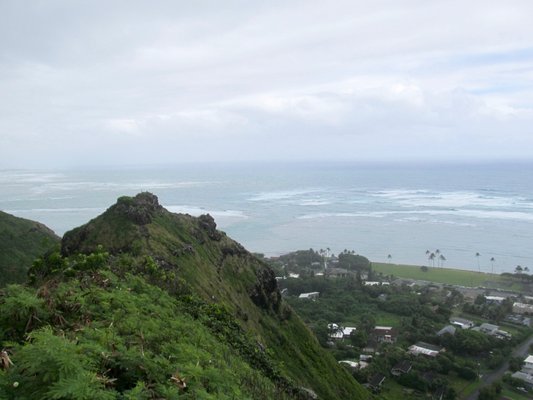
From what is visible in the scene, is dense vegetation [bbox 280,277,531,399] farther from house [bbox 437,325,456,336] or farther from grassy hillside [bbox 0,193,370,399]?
grassy hillside [bbox 0,193,370,399]

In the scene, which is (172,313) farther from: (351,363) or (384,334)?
(384,334)

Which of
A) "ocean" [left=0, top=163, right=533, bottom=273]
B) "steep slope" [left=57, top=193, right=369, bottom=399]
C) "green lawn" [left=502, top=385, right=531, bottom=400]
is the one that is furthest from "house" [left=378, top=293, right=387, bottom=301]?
"steep slope" [left=57, top=193, right=369, bottom=399]

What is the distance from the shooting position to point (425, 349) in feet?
159

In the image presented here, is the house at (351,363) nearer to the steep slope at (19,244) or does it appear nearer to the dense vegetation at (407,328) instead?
the dense vegetation at (407,328)

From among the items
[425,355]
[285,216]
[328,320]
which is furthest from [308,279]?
[285,216]

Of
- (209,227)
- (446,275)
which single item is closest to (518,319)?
(446,275)

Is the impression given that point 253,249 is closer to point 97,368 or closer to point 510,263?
point 510,263

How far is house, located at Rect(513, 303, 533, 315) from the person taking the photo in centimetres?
6217

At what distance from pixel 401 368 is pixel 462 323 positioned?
63.9 ft

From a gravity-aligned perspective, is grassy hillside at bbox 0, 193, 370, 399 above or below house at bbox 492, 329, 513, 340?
above

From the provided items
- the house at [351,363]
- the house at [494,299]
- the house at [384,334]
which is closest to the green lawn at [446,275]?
the house at [494,299]

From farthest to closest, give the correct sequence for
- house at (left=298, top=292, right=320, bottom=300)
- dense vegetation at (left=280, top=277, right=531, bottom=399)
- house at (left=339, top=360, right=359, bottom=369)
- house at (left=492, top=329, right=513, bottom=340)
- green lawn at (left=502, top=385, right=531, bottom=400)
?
house at (left=298, top=292, right=320, bottom=300), house at (left=492, top=329, right=513, bottom=340), house at (left=339, top=360, right=359, bottom=369), dense vegetation at (left=280, top=277, right=531, bottom=399), green lawn at (left=502, top=385, right=531, bottom=400)

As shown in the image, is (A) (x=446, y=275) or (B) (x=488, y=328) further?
(A) (x=446, y=275)

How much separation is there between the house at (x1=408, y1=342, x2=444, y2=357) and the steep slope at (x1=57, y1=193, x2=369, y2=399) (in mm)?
20596
